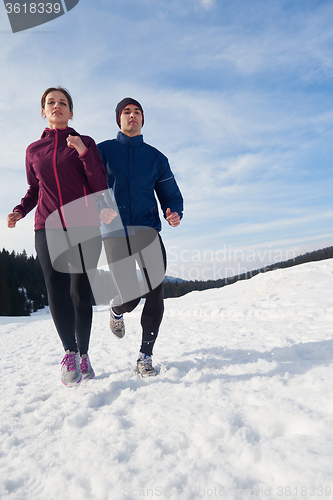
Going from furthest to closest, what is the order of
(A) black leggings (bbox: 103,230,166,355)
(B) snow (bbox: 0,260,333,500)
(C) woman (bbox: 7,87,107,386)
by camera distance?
(A) black leggings (bbox: 103,230,166,355) → (C) woman (bbox: 7,87,107,386) → (B) snow (bbox: 0,260,333,500)

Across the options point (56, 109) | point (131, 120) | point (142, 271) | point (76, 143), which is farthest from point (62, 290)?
point (131, 120)

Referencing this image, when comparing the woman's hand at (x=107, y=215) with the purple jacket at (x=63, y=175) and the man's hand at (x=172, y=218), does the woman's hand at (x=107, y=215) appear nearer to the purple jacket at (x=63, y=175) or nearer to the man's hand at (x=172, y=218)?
the purple jacket at (x=63, y=175)

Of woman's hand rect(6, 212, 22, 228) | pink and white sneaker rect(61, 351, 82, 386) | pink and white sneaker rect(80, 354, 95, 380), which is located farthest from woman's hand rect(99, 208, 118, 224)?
pink and white sneaker rect(80, 354, 95, 380)

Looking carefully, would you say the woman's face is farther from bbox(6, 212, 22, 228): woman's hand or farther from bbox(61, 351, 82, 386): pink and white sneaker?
bbox(61, 351, 82, 386): pink and white sneaker

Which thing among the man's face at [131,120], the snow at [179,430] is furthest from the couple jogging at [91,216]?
the snow at [179,430]

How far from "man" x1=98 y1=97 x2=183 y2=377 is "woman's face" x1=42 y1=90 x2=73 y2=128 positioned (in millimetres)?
445

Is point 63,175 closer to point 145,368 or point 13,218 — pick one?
point 13,218

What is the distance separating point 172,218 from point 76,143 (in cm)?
121

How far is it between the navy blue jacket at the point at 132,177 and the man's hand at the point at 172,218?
132 mm

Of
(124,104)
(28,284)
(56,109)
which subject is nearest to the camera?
(56,109)

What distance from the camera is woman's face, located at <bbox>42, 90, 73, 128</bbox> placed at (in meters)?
2.74

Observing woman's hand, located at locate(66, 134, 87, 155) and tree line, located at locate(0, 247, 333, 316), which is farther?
tree line, located at locate(0, 247, 333, 316)

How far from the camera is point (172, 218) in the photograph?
123 inches

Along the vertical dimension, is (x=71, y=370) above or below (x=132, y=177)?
below
